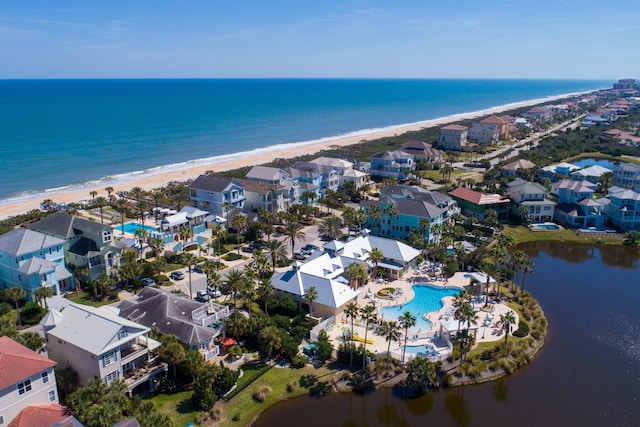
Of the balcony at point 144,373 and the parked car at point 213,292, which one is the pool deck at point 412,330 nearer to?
the parked car at point 213,292

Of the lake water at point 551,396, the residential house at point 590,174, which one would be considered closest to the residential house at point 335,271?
the lake water at point 551,396

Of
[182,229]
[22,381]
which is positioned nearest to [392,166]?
[182,229]

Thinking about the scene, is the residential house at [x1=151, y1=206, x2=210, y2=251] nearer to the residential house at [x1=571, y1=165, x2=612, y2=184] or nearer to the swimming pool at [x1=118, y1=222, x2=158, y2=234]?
the swimming pool at [x1=118, y1=222, x2=158, y2=234]

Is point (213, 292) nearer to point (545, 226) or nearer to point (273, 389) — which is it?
point (273, 389)

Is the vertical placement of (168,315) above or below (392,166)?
below

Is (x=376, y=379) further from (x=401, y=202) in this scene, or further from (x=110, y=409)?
(x=401, y=202)

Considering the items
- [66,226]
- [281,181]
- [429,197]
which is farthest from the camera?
[281,181]

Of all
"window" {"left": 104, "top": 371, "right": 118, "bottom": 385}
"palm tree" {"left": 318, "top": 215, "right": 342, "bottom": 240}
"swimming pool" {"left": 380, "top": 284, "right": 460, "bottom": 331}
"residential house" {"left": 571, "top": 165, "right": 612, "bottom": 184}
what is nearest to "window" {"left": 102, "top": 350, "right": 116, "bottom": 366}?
"window" {"left": 104, "top": 371, "right": 118, "bottom": 385}
